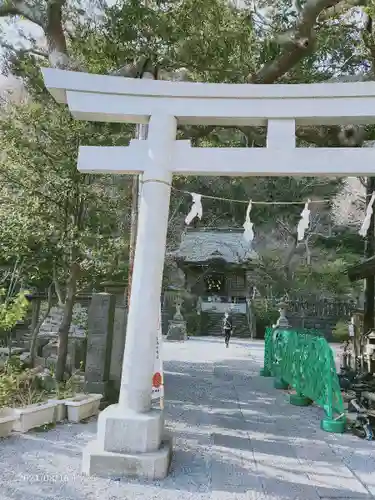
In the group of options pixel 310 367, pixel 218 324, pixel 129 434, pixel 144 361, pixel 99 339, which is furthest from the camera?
pixel 218 324

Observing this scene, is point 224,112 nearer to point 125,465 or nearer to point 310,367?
point 125,465

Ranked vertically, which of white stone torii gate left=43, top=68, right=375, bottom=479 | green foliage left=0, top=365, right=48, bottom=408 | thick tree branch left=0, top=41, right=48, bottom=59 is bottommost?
green foliage left=0, top=365, right=48, bottom=408

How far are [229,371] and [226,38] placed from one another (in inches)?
306

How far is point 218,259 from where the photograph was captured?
28.8 meters

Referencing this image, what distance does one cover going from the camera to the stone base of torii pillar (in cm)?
400

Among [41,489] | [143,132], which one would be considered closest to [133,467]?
[41,489]

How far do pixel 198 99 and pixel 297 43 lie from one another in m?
2.72

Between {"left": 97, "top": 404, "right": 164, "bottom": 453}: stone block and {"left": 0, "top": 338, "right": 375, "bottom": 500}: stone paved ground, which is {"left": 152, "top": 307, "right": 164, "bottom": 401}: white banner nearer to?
{"left": 97, "top": 404, "right": 164, "bottom": 453}: stone block

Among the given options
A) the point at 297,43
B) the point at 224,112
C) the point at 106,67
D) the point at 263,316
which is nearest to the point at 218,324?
the point at 263,316

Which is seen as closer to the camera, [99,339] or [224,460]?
[224,460]

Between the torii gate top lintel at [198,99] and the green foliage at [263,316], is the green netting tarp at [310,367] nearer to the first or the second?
the torii gate top lintel at [198,99]

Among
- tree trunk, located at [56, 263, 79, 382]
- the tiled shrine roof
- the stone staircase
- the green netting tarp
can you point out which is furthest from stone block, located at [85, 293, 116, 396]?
the tiled shrine roof

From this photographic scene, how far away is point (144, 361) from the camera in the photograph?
431cm

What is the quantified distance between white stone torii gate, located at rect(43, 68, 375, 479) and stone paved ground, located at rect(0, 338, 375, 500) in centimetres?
45
